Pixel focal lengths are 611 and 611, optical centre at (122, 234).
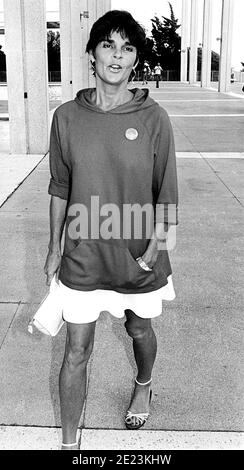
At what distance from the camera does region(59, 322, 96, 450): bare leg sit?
262 cm

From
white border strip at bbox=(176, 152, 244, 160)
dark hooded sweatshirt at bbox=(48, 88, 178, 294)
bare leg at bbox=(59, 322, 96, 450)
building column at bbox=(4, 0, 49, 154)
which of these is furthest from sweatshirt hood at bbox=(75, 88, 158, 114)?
building column at bbox=(4, 0, 49, 154)

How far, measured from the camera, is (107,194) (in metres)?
2.53

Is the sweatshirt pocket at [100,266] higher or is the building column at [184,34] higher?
the building column at [184,34]

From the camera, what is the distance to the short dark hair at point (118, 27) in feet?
8.23

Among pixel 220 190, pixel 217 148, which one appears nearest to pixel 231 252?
pixel 220 190

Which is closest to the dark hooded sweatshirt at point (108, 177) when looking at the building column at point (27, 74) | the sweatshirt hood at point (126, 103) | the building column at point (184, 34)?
the sweatshirt hood at point (126, 103)

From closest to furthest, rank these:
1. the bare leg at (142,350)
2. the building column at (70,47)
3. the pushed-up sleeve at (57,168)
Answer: the pushed-up sleeve at (57,168) → the bare leg at (142,350) → the building column at (70,47)

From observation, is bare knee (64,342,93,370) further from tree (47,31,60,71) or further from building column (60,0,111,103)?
tree (47,31,60,71)

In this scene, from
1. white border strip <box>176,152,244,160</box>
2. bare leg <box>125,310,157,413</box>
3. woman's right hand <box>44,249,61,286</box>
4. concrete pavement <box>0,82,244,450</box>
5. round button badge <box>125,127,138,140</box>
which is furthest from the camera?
white border strip <box>176,152,244,160</box>

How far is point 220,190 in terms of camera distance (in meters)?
8.76

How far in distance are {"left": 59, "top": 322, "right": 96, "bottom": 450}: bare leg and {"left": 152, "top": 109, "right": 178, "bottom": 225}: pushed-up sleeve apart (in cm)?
58

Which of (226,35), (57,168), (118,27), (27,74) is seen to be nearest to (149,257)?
(57,168)

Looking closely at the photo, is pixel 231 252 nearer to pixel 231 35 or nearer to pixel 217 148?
pixel 217 148

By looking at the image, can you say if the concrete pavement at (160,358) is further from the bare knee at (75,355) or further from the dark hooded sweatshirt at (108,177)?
the dark hooded sweatshirt at (108,177)
